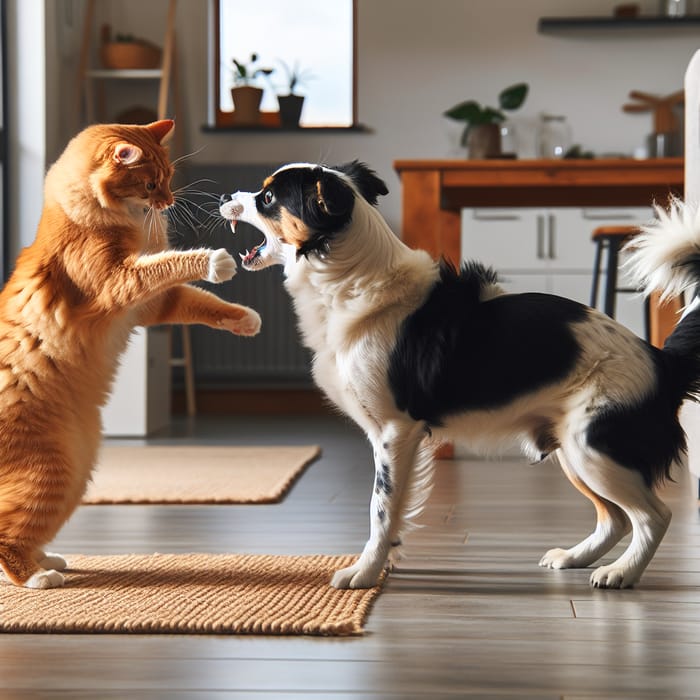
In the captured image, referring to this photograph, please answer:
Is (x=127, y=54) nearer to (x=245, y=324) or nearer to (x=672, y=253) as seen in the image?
(x=245, y=324)

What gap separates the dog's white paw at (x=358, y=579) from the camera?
1707mm

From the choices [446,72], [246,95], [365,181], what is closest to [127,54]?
[246,95]

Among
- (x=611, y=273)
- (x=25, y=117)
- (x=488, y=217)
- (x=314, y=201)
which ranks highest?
(x=25, y=117)

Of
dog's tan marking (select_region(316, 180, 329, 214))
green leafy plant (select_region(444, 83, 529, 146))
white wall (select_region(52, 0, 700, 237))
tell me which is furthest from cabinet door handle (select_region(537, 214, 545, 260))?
dog's tan marking (select_region(316, 180, 329, 214))

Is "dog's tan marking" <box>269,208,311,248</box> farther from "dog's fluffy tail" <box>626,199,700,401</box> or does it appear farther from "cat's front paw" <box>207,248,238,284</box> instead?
"dog's fluffy tail" <box>626,199,700,401</box>

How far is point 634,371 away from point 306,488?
1.49 metres

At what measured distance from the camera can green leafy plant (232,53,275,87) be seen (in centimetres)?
599

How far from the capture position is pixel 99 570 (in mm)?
1874

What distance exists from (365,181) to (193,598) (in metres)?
0.77

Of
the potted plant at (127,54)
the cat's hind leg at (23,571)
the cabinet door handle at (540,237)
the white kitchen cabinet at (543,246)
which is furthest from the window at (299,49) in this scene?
the cat's hind leg at (23,571)

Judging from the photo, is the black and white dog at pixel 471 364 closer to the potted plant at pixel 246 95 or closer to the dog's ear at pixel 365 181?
the dog's ear at pixel 365 181

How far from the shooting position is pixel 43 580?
1.72m

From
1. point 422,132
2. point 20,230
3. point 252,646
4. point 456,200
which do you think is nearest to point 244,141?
point 422,132

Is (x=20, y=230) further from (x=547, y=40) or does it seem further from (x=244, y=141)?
(x=547, y=40)
